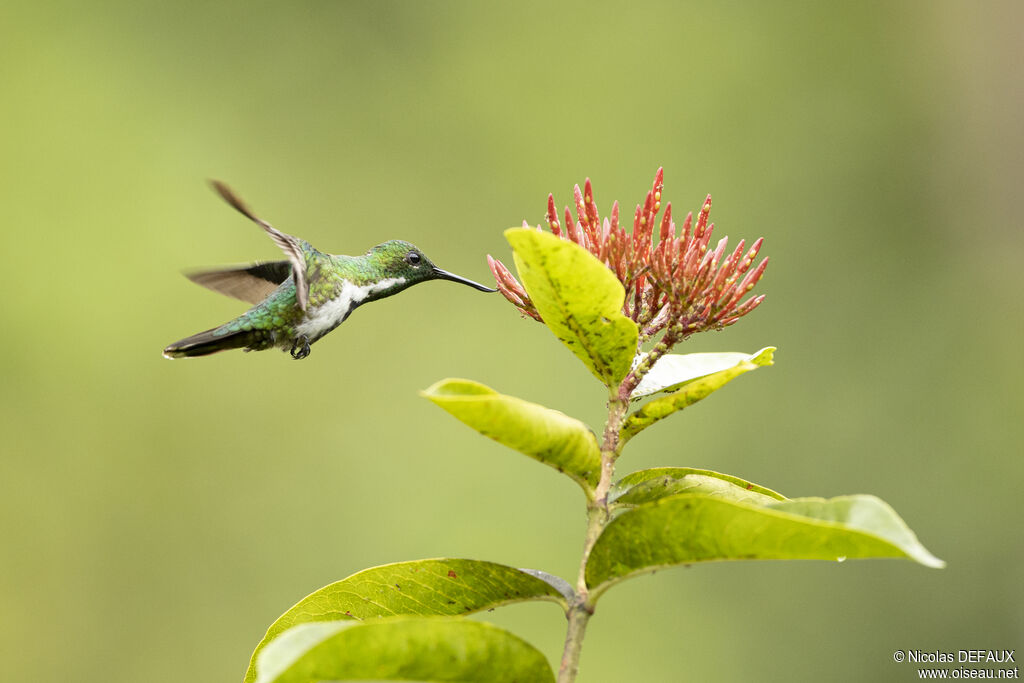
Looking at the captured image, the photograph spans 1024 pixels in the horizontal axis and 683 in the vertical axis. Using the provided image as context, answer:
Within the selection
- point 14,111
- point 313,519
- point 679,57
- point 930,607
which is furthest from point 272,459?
point 679,57

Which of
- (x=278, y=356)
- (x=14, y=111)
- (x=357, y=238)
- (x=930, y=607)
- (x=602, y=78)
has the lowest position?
(x=930, y=607)

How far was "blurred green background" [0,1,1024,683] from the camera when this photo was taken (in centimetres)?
689

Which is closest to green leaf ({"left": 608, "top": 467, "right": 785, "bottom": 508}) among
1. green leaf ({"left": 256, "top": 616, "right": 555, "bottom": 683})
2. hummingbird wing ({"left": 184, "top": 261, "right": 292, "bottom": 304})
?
green leaf ({"left": 256, "top": 616, "right": 555, "bottom": 683})

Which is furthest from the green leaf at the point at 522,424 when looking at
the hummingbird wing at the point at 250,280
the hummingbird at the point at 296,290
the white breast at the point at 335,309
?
the hummingbird wing at the point at 250,280

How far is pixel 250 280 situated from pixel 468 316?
504cm

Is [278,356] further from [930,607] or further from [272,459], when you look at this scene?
[930,607]

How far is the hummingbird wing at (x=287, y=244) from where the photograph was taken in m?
2.02

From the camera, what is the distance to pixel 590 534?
1.56 meters

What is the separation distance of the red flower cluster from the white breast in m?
0.97

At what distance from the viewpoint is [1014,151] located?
8.17 meters

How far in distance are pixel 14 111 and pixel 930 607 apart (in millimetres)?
8118

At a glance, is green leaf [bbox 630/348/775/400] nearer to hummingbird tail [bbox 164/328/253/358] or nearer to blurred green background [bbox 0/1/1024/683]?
hummingbird tail [bbox 164/328/253/358]

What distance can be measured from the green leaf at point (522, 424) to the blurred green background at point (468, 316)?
4.99 m

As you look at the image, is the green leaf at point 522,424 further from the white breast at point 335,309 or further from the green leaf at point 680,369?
the white breast at point 335,309
